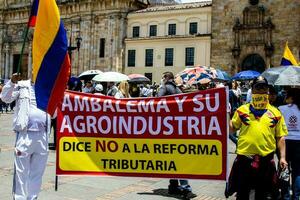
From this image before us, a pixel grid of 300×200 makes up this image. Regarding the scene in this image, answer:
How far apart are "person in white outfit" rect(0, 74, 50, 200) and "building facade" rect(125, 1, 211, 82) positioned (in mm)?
31675

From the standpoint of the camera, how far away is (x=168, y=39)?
38062 millimetres

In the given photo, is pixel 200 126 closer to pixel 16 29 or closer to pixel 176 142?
pixel 176 142

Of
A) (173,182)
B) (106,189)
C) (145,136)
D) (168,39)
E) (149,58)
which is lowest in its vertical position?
(106,189)

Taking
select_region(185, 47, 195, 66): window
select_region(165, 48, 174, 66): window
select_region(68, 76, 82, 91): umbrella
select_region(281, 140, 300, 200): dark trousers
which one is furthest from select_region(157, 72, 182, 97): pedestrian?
select_region(165, 48, 174, 66): window

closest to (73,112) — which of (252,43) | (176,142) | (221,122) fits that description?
(176,142)

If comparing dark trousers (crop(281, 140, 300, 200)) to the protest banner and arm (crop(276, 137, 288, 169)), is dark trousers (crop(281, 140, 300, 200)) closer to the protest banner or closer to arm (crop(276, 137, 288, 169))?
arm (crop(276, 137, 288, 169))

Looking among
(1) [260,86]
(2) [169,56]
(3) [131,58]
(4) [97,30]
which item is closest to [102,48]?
(4) [97,30]

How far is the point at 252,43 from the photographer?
35.0m

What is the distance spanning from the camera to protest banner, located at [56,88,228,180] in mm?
5547

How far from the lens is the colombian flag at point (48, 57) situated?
5.33 meters

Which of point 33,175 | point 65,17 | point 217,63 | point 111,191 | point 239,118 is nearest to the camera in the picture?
point 239,118

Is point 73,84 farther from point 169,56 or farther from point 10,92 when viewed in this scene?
point 169,56

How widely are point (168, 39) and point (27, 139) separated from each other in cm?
3304

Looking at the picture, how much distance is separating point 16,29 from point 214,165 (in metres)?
47.1
